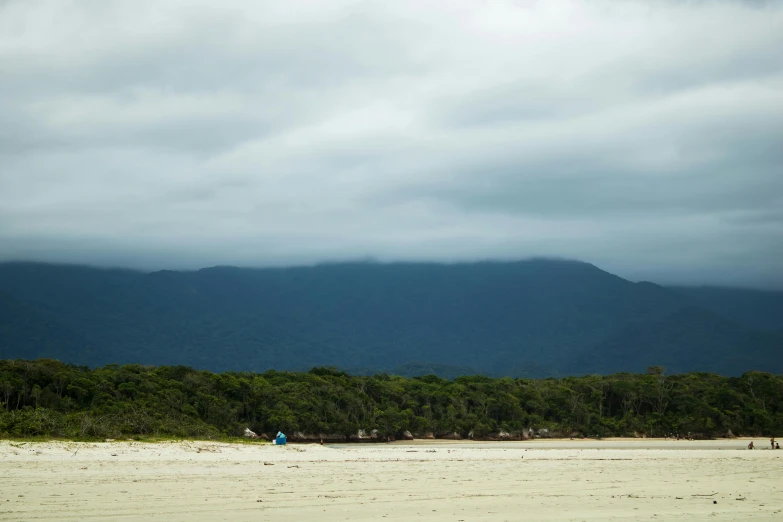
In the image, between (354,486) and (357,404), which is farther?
(357,404)

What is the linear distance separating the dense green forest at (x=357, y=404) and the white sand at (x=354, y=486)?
462 centimetres

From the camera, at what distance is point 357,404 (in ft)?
155

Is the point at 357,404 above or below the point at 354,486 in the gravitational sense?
below

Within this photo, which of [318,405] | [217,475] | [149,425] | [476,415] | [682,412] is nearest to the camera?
[217,475]

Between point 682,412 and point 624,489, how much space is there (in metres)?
40.1

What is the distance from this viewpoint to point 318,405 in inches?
1780

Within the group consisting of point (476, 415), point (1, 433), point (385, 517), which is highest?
point (385, 517)

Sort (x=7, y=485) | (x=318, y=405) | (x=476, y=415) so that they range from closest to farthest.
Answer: (x=7, y=485), (x=318, y=405), (x=476, y=415)

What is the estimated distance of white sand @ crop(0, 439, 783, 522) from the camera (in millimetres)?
A: 14484

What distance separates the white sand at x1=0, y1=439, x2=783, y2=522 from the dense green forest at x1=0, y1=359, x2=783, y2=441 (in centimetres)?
462

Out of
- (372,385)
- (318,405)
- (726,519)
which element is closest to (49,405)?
(318,405)

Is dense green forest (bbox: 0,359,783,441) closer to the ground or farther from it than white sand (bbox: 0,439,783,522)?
closer to the ground

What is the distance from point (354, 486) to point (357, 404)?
28.5 meters

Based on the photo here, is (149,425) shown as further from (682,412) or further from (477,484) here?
(682,412)
